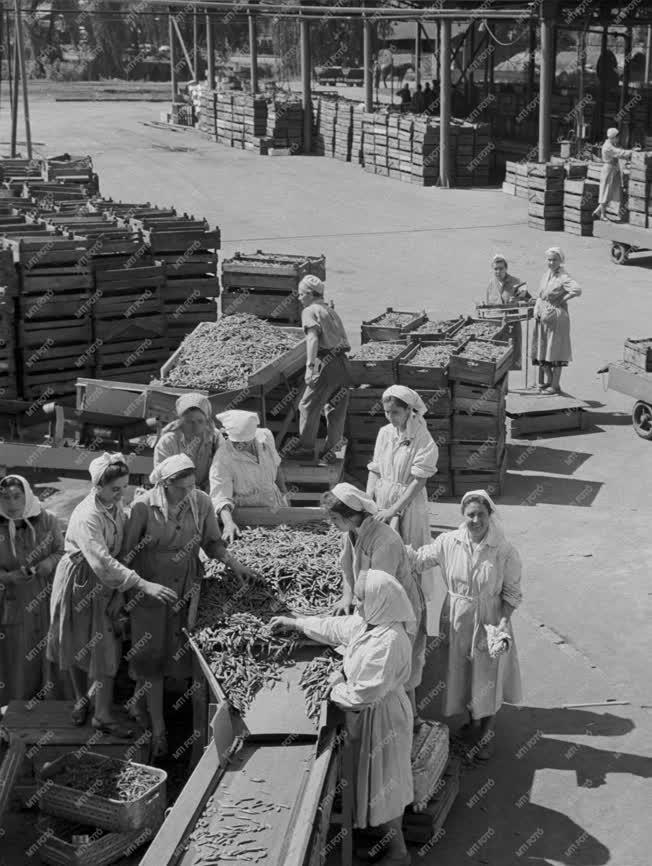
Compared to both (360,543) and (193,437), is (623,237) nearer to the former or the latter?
(193,437)

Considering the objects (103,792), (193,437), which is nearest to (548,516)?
(193,437)

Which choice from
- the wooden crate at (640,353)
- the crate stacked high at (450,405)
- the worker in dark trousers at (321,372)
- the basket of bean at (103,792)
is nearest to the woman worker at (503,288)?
the wooden crate at (640,353)

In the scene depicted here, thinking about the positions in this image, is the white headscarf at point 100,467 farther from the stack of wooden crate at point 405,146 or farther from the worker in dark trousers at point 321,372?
the stack of wooden crate at point 405,146

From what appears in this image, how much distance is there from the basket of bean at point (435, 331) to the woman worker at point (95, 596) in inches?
269

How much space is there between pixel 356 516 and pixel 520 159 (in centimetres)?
3052

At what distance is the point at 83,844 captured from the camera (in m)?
7.04

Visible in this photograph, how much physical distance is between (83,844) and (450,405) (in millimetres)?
7410

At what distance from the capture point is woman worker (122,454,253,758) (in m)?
8.09

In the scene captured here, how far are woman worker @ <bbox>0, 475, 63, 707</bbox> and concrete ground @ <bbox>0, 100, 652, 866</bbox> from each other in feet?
4.97

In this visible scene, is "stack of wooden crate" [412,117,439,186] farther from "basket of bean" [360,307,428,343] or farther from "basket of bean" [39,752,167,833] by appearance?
"basket of bean" [39,752,167,833]

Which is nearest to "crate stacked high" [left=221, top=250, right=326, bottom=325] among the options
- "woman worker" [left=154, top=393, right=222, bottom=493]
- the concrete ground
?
the concrete ground

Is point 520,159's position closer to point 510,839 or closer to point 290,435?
point 290,435

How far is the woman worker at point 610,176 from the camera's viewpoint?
25.8 m

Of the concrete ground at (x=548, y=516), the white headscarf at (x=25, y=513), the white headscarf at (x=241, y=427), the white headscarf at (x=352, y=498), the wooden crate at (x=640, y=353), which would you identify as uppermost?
the white headscarf at (x=352, y=498)
